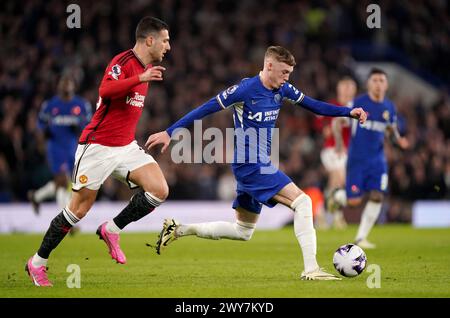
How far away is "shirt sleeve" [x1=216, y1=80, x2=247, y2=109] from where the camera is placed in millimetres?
8938

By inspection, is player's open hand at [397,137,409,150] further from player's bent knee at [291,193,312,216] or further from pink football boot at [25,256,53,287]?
pink football boot at [25,256,53,287]

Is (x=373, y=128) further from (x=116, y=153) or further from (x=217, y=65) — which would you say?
(x=217, y=65)

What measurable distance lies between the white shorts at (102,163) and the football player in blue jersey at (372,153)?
4.94m

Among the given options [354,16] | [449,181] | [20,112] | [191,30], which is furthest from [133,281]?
[354,16]

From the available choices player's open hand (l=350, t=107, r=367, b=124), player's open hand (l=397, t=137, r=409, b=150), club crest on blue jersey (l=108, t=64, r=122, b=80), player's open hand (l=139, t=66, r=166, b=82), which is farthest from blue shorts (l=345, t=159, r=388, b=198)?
player's open hand (l=139, t=66, r=166, b=82)

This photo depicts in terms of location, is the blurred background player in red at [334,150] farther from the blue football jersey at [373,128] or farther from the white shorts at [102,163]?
the white shorts at [102,163]

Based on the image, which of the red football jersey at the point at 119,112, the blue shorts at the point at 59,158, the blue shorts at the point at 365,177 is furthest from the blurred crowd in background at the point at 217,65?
the red football jersey at the point at 119,112

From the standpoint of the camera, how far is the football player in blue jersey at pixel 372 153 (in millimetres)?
13078

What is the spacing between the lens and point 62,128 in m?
15.6

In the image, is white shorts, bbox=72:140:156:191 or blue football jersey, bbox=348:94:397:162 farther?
blue football jersey, bbox=348:94:397:162

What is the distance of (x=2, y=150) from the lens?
18594 mm

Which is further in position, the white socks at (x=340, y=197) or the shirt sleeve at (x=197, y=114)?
the white socks at (x=340, y=197)

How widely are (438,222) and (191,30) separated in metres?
8.21
